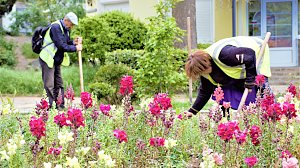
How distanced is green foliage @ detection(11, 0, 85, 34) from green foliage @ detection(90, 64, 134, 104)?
13381 millimetres

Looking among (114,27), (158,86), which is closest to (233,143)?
(158,86)

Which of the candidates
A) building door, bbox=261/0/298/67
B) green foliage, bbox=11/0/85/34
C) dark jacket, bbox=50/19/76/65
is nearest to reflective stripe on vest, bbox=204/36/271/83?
dark jacket, bbox=50/19/76/65

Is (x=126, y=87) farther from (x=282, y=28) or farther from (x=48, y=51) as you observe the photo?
(x=282, y=28)

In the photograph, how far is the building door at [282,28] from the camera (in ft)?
54.0

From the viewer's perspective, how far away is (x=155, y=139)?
3133mm

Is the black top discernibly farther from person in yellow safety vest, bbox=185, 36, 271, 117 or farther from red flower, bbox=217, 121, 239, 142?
red flower, bbox=217, 121, 239, 142

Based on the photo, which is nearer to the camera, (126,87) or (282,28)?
(126,87)

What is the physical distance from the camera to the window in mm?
16844

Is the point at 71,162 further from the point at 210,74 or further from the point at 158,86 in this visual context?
the point at 158,86

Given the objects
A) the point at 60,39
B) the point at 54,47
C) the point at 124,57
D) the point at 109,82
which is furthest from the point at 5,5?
the point at 60,39

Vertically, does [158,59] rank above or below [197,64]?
below

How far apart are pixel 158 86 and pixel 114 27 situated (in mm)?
6017

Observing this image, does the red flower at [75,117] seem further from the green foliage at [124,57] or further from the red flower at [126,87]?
the green foliage at [124,57]

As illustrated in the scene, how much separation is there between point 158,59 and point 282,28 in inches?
346
